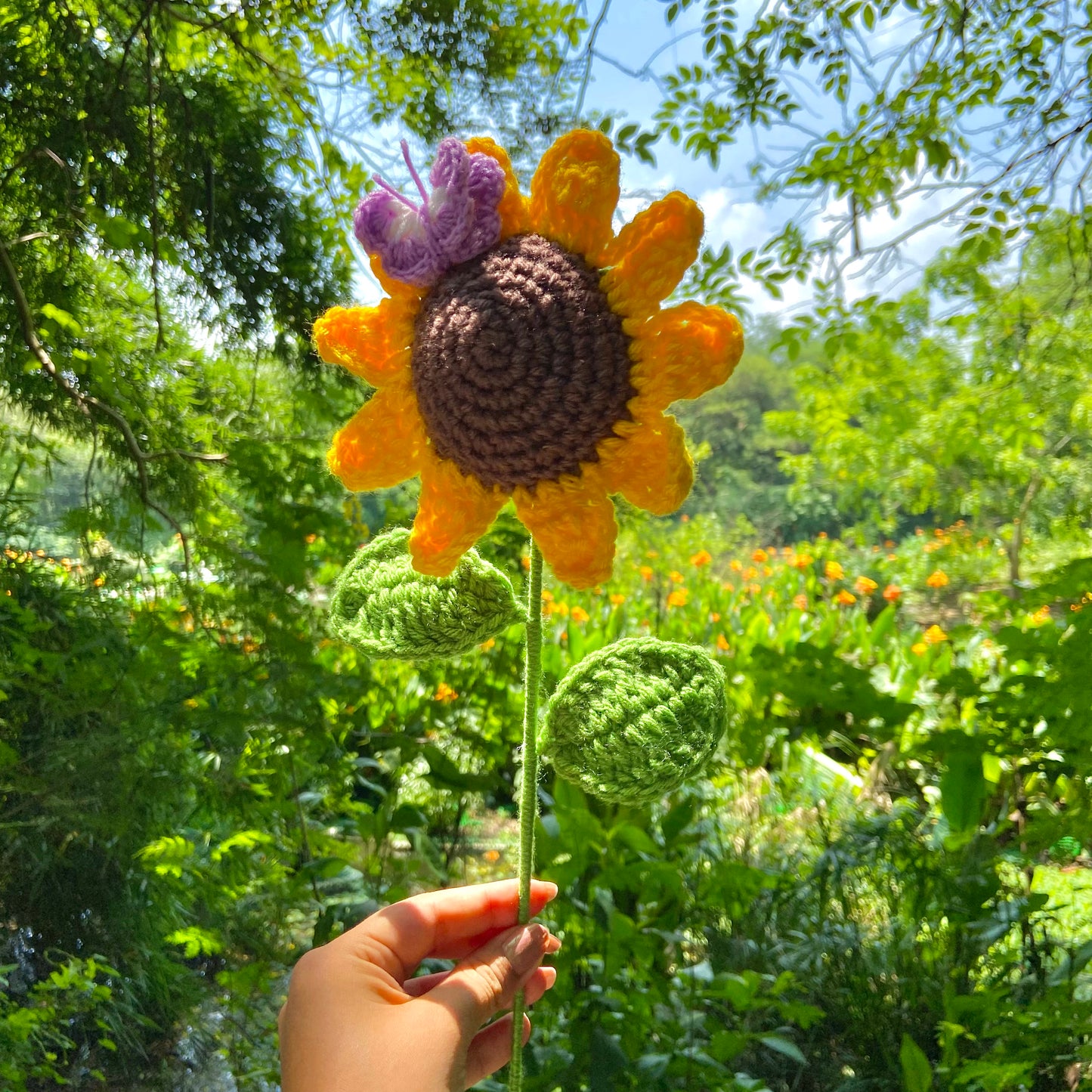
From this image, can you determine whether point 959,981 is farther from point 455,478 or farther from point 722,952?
point 455,478

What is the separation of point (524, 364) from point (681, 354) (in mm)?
65

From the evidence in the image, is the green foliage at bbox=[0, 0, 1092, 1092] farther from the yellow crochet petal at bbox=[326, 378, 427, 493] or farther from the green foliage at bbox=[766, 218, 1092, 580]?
the yellow crochet petal at bbox=[326, 378, 427, 493]

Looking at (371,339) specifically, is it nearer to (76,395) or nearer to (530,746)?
(530,746)

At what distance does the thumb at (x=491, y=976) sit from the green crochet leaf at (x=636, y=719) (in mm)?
114

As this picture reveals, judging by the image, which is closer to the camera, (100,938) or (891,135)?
(100,938)

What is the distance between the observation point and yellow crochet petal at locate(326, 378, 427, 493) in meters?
0.34

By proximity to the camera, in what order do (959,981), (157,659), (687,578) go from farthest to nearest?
(687,578) < (959,981) < (157,659)

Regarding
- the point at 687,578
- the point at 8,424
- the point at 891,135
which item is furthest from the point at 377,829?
the point at 687,578

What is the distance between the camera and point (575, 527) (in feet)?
1.03

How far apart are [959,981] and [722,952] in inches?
9.5

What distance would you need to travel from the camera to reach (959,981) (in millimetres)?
790

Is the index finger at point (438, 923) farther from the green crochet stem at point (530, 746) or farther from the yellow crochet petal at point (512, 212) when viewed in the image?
the yellow crochet petal at point (512, 212)

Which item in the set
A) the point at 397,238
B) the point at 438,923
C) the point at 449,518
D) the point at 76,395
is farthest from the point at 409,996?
the point at 76,395

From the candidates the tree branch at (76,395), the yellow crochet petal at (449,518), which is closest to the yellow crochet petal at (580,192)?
the yellow crochet petal at (449,518)
